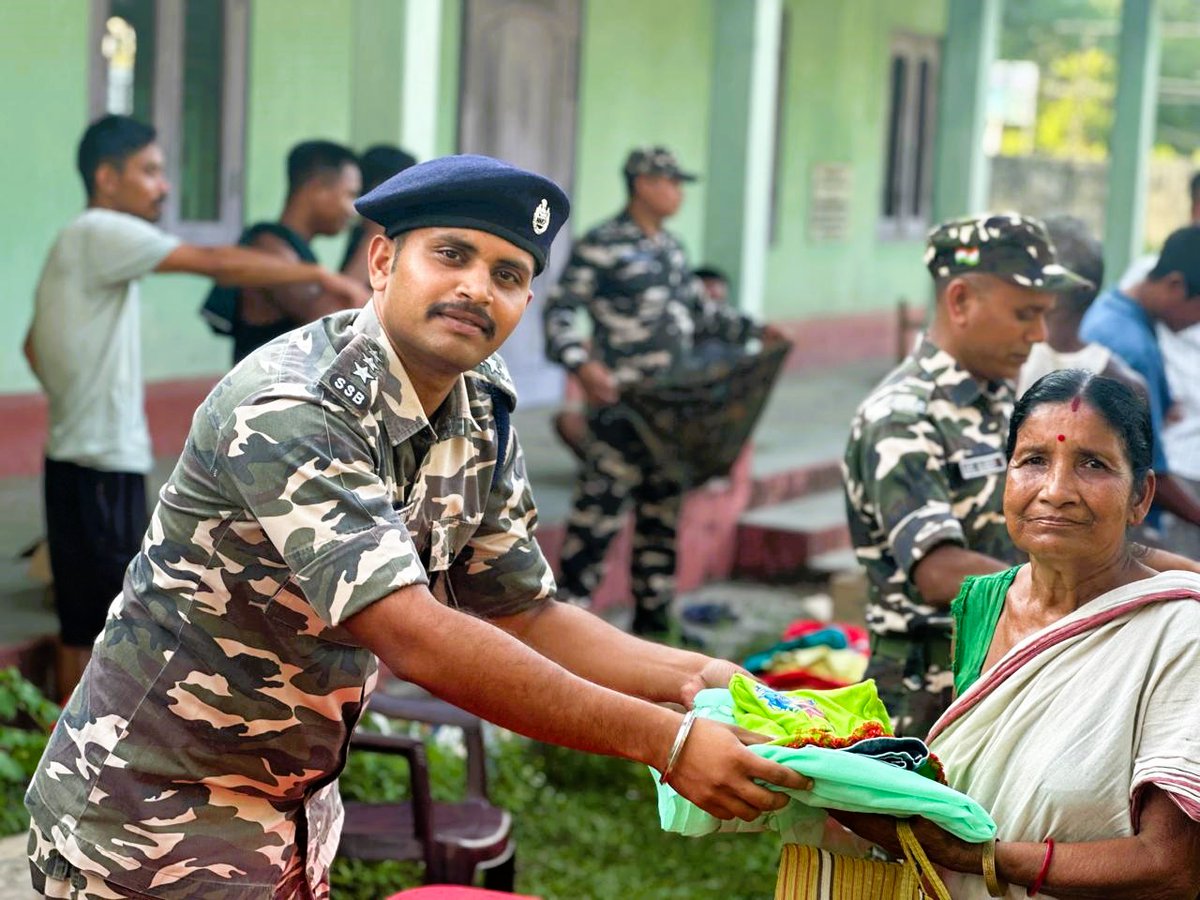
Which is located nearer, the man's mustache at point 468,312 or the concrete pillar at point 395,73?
the man's mustache at point 468,312

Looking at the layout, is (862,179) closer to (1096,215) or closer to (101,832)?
(1096,215)

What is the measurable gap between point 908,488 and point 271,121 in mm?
6442

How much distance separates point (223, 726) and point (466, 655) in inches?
19.0

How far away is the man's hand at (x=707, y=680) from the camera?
9.75 feet

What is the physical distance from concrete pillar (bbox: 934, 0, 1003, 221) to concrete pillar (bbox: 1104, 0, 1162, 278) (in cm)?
188

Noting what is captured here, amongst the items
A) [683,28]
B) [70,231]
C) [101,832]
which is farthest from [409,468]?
[683,28]

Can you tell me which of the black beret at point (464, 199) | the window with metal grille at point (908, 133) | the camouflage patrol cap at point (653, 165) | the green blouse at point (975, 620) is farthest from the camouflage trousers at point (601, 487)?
the window with metal grille at point (908, 133)

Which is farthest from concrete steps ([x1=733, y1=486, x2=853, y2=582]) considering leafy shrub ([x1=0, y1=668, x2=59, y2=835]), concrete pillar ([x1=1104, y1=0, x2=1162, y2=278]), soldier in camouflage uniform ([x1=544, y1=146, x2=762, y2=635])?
concrete pillar ([x1=1104, y1=0, x2=1162, y2=278])

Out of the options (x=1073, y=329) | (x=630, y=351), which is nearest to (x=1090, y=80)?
(x=630, y=351)

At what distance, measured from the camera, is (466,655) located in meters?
2.46

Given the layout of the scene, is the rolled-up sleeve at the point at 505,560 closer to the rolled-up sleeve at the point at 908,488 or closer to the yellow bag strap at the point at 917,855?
the yellow bag strap at the point at 917,855

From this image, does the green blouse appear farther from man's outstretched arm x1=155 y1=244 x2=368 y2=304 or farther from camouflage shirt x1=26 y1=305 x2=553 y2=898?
man's outstretched arm x1=155 y1=244 x2=368 y2=304

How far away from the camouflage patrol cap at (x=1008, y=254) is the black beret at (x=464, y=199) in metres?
1.52

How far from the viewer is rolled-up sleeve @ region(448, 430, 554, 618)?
3006 mm
